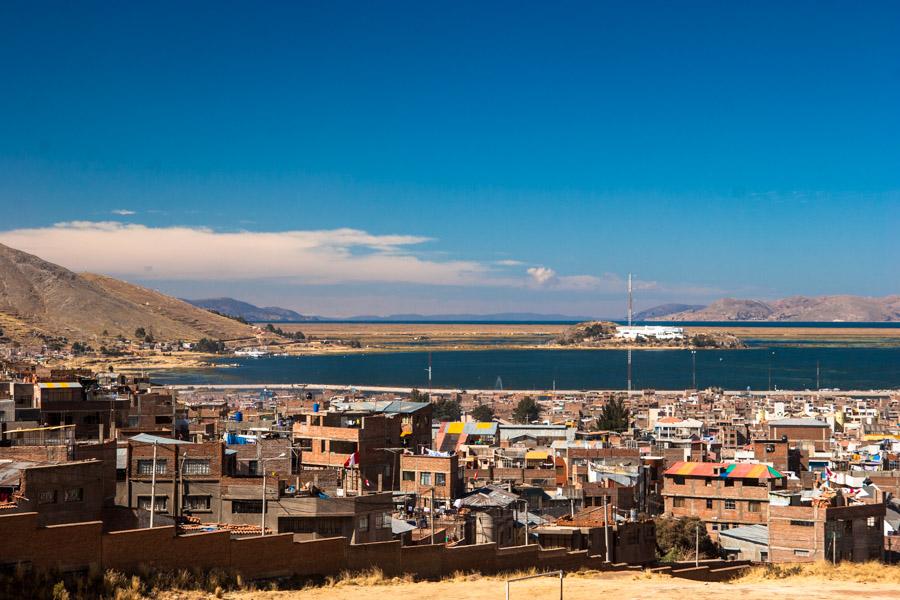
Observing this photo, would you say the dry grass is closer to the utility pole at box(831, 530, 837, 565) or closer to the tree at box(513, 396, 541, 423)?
the utility pole at box(831, 530, 837, 565)

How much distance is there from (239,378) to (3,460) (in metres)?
164

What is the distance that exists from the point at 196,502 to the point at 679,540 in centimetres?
1673

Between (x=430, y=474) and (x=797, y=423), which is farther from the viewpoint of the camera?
(x=797, y=423)

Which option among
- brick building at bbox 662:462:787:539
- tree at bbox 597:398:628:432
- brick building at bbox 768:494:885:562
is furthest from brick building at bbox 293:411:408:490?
tree at bbox 597:398:628:432

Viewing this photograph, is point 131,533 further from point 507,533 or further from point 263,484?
point 507,533

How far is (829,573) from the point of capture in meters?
27.8

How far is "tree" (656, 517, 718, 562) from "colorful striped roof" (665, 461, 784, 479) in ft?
14.4

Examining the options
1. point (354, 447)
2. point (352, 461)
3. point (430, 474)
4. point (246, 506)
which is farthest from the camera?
→ point (354, 447)

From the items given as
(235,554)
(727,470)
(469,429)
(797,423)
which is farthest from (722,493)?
(797,423)

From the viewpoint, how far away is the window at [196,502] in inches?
1133

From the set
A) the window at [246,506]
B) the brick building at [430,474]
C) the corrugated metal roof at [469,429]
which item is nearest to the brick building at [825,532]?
the brick building at [430,474]

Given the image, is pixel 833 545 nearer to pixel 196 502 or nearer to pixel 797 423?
pixel 196 502

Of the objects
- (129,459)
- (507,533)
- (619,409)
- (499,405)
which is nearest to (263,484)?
(129,459)

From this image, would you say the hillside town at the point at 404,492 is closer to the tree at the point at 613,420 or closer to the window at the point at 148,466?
the window at the point at 148,466
